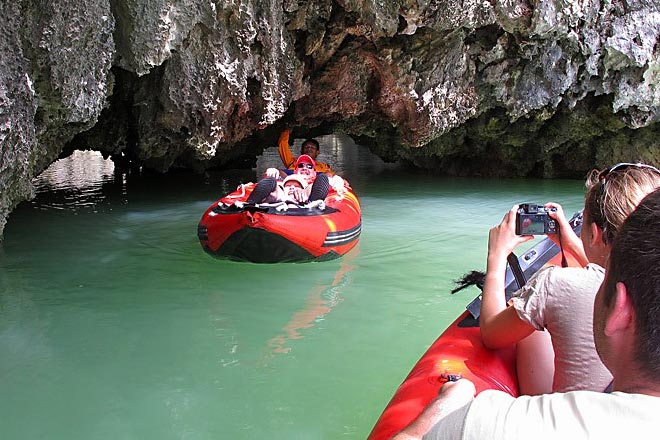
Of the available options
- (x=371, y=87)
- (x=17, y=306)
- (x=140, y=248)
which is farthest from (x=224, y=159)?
(x=17, y=306)

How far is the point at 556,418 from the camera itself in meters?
0.75

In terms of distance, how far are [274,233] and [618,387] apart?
4.09 m

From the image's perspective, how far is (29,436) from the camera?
A: 246 centimetres

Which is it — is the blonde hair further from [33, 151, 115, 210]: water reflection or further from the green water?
[33, 151, 115, 210]: water reflection

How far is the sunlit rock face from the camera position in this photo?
454cm

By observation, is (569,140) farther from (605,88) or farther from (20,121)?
(20,121)

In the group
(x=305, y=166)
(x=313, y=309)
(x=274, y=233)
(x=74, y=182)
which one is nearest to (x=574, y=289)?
(x=313, y=309)

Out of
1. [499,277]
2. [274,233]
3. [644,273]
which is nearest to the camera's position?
[644,273]

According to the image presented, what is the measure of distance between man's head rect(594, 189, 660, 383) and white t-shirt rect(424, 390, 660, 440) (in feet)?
0.18

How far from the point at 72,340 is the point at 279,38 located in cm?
436

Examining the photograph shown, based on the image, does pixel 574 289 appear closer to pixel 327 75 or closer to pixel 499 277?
pixel 499 277

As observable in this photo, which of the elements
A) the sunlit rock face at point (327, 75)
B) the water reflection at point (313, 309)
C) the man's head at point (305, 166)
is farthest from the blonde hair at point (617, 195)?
the man's head at point (305, 166)

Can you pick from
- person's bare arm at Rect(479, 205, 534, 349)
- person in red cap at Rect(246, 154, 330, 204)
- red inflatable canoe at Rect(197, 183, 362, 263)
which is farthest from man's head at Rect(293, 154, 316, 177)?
person's bare arm at Rect(479, 205, 534, 349)

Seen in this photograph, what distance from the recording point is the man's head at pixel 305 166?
6785 millimetres
